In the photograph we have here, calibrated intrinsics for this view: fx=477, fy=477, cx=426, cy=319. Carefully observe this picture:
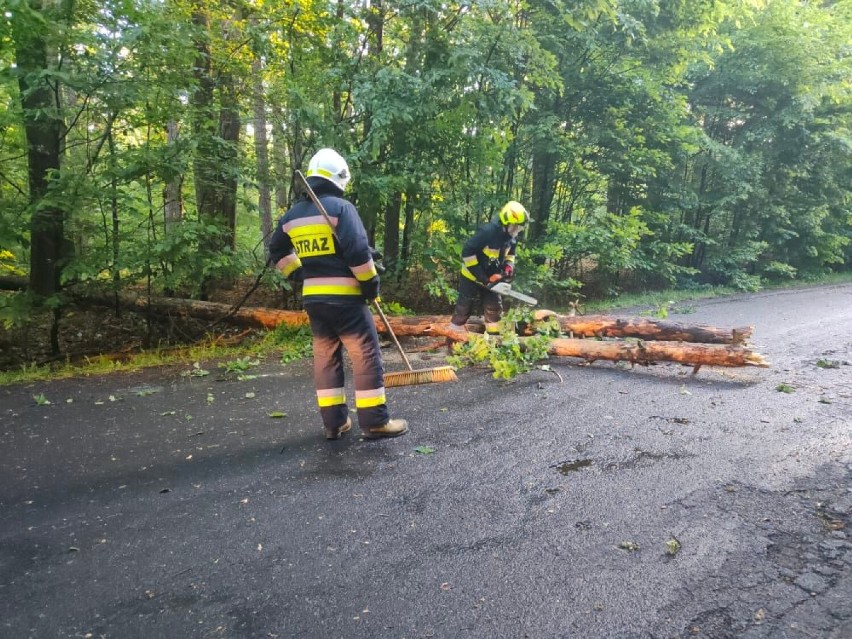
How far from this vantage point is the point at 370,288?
364cm

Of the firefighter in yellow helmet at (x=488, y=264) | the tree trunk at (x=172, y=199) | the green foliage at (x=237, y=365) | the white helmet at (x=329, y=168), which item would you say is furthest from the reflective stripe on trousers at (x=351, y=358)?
the tree trunk at (x=172, y=199)

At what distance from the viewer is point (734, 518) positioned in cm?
264

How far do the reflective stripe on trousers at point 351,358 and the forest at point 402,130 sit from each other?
379cm

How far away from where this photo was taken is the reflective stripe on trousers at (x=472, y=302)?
23.4 ft

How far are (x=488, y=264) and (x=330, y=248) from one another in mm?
3857

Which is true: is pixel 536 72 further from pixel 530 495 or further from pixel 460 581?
pixel 460 581

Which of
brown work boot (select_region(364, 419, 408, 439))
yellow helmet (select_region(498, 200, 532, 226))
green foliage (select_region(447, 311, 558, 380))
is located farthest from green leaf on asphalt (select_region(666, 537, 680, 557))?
yellow helmet (select_region(498, 200, 532, 226))

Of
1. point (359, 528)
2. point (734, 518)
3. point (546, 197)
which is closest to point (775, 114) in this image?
point (546, 197)

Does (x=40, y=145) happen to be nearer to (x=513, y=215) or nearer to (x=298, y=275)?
(x=298, y=275)

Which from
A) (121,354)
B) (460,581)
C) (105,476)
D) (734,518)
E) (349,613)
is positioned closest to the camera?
(349,613)

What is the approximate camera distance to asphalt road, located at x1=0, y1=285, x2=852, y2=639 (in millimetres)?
2012

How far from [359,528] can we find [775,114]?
16.8 meters

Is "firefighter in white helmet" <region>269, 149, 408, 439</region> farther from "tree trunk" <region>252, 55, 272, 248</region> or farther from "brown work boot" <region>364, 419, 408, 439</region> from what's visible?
"tree trunk" <region>252, 55, 272, 248</region>

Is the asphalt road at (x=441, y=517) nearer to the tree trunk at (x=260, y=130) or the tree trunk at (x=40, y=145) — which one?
the tree trunk at (x=40, y=145)
